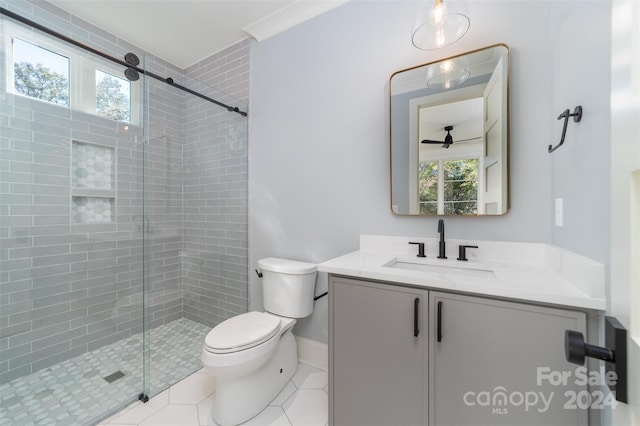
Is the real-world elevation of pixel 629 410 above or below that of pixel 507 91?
below

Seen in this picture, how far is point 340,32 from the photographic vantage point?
1.73 m

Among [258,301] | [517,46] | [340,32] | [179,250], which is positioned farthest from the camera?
[179,250]

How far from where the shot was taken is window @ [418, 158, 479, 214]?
4.41 ft

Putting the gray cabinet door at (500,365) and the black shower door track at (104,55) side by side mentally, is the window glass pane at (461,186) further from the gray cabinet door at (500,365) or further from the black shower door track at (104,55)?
the black shower door track at (104,55)

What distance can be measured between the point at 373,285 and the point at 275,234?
1.12 metres

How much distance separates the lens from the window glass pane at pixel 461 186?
1.34 meters

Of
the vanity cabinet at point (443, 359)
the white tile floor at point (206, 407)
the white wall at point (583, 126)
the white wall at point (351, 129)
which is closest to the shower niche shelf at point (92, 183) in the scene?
the white wall at point (351, 129)

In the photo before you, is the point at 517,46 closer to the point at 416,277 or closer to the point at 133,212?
the point at 416,277

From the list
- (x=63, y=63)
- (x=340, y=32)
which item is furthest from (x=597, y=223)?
(x=63, y=63)

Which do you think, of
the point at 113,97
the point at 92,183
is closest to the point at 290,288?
the point at 92,183

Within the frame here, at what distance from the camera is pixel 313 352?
1.85 m

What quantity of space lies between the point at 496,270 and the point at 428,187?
0.54m

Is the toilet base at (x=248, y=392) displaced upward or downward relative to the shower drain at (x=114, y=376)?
upward

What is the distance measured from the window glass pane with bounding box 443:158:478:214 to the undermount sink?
0.94ft
